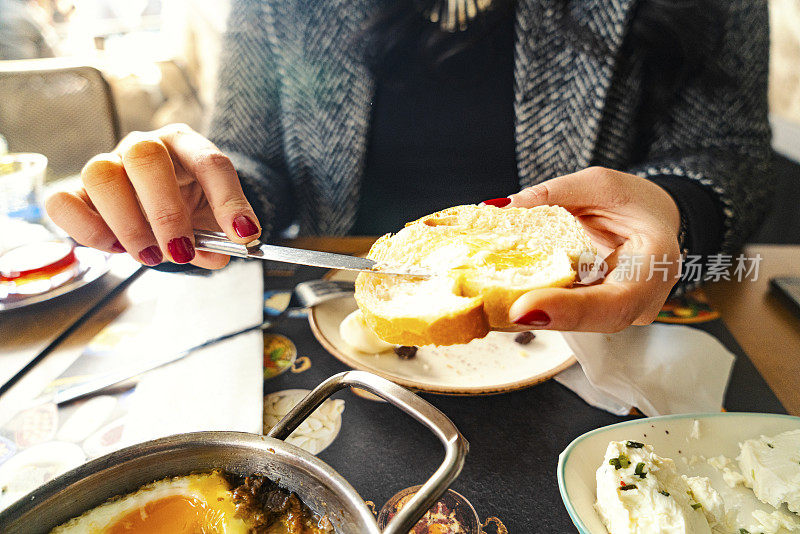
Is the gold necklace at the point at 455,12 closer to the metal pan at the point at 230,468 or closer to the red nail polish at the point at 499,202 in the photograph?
the red nail polish at the point at 499,202

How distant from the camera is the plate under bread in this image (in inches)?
Answer: 21.7

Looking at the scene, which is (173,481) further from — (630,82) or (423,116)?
(630,82)

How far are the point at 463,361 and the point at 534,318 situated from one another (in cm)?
22

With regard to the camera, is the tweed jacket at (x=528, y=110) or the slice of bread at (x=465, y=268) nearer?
the slice of bread at (x=465, y=268)

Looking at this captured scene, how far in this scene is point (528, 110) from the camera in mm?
807

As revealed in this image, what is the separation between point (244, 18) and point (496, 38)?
47 cm

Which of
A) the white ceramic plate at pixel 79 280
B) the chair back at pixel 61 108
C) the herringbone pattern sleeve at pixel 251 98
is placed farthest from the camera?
the chair back at pixel 61 108

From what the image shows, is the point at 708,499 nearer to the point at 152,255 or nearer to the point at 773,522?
the point at 773,522

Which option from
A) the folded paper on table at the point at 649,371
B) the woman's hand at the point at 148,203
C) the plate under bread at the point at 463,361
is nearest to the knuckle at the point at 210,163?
the woman's hand at the point at 148,203

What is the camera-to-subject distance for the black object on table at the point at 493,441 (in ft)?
1.42

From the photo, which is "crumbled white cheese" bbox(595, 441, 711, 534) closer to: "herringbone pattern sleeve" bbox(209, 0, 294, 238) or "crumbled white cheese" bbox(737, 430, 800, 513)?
"crumbled white cheese" bbox(737, 430, 800, 513)

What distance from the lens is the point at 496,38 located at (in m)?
0.84

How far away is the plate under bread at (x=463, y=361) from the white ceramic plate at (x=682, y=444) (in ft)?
0.32

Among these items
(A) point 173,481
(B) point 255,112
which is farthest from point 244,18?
(A) point 173,481
